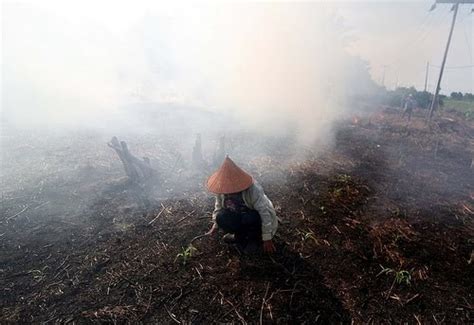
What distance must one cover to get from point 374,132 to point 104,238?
11.0 meters

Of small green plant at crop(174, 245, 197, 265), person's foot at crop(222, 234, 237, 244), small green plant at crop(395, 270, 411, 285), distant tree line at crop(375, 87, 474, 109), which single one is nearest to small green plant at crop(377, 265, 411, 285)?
small green plant at crop(395, 270, 411, 285)

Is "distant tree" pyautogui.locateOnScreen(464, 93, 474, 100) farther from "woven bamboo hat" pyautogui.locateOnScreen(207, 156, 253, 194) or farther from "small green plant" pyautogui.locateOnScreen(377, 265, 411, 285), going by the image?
"woven bamboo hat" pyautogui.locateOnScreen(207, 156, 253, 194)

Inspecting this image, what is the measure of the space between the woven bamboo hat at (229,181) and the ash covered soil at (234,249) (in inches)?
41.4

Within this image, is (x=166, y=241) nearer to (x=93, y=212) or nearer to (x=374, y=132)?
(x=93, y=212)

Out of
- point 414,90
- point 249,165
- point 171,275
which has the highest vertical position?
point 414,90

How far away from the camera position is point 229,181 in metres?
3.67

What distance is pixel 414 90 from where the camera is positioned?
94.6 ft

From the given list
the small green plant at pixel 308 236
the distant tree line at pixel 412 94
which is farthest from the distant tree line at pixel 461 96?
the small green plant at pixel 308 236

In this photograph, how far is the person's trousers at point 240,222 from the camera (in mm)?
3990

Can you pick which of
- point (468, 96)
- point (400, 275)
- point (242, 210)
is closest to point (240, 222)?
point (242, 210)

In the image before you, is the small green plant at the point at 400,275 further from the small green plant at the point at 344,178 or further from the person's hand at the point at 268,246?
the small green plant at the point at 344,178

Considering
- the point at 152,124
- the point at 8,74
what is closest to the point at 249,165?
the point at 152,124

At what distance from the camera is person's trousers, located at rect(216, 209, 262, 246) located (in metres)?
3.99

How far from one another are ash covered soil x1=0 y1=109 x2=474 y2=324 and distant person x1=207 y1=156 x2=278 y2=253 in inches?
9.8
